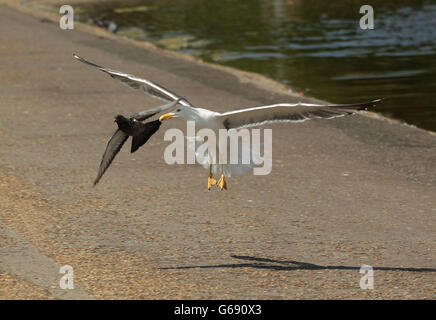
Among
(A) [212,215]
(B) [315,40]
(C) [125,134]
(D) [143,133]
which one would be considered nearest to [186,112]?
(D) [143,133]

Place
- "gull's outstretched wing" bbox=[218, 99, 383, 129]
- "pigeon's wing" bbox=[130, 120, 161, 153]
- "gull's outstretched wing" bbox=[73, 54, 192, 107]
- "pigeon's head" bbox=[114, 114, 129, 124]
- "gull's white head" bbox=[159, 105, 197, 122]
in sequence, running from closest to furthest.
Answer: "gull's outstretched wing" bbox=[218, 99, 383, 129], "pigeon's head" bbox=[114, 114, 129, 124], "pigeon's wing" bbox=[130, 120, 161, 153], "gull's white head" bbox=[159, 105, 197, 122], "gull's outstretched wing" bbox=[73, 54, 192, 107]

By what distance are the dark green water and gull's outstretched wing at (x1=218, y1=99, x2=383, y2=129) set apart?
6.89 m

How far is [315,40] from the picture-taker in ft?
78.5

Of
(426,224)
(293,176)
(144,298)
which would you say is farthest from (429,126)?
(144,298)

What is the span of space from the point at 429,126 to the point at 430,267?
282 inches

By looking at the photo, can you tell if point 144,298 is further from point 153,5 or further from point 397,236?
point 153,5

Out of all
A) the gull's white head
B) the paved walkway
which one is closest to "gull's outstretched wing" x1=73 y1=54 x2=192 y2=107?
the gull's white head

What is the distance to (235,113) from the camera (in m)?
7.31

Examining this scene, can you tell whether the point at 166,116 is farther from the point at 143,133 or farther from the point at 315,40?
the point at 315,40

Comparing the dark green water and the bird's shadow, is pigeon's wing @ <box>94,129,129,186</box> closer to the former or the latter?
the bird's shadow

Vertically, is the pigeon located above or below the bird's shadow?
above

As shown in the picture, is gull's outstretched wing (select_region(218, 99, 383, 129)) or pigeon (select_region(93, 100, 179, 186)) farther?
pigeon (select_region(93, 100, 179, 186))

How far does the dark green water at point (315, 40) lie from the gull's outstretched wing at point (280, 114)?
689 centimetres

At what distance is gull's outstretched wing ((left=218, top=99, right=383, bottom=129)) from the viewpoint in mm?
6922
